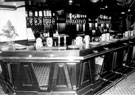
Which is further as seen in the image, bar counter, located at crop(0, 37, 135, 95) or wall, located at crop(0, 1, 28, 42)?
wall, located at crop(0, 1, 28, 42)

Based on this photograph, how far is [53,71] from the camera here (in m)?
3.18

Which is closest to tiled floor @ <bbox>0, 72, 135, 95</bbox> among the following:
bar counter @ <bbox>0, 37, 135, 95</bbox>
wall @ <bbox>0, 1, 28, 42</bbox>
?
bar counter @ <bbox>0, 37, 135, 95</bbox>

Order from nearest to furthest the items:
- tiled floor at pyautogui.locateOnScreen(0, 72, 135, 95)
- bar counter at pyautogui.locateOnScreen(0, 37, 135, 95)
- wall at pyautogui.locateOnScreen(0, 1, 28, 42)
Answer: bar counter at pyautogui.locateOnScreen(0, 37, 135, 95)
tiled floor at pyautogui.locateOnScreen(0, 72, 135, 95)
wall at pyautogui.locateOnScreen(0, 1, 28, 42)

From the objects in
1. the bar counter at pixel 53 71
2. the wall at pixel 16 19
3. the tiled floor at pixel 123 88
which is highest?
the wall at pixel 16 19

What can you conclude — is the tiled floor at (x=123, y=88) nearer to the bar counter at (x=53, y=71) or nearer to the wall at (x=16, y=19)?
the bar counter at (x=53, y=71)

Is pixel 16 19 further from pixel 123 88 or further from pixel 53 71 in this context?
pixel 123 88

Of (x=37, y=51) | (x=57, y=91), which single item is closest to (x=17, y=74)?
(x=37, y=51)

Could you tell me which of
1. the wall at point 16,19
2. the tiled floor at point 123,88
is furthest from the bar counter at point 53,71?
the wall at point 16,19

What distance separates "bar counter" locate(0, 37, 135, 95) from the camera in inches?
123

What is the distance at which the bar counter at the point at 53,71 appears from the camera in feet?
10.3

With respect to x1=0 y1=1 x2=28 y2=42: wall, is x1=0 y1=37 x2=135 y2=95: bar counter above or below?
below

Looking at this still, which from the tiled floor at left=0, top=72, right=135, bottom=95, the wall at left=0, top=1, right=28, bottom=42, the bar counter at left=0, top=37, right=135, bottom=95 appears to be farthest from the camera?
the wall at left=0, top=1, right=28, bottom=42

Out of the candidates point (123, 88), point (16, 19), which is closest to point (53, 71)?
point (123, 88)

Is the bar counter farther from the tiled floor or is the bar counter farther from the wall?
the wall
